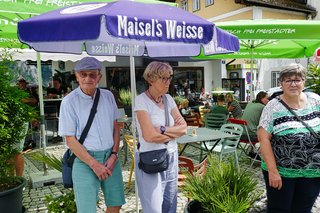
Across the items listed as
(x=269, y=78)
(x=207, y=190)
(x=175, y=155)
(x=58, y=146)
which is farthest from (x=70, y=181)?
(x=269, y=78)

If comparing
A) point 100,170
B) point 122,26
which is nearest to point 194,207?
point 100,170

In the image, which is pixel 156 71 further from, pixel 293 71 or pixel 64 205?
pixel 64 205

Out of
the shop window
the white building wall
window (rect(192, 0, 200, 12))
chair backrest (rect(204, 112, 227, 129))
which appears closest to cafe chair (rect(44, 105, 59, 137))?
chair backrest (rect(204, 112, 227, 129))

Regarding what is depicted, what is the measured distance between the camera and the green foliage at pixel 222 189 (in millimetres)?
2412

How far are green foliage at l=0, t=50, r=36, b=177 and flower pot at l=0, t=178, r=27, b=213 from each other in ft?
0.83

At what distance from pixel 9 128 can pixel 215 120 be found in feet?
14.7

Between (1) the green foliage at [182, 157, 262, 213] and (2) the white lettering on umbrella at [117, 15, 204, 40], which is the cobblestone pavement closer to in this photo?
(1) the green foliage at [182, 157, 262, 213]

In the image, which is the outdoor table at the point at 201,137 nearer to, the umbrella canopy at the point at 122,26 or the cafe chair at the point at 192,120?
the umbrella canopy at the point at 122,26

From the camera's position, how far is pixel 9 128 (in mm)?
3281

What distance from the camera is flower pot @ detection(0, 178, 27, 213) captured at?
3.31m

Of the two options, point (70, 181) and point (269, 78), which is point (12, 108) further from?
point (269, 78)

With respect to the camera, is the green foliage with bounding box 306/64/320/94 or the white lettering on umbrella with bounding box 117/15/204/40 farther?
the green foliage with bounding box 306/64/320/94

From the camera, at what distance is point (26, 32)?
210cm

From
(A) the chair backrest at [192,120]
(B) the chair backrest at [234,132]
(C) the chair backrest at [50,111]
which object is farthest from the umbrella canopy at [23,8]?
(A) the chair backrest at [192,120]
